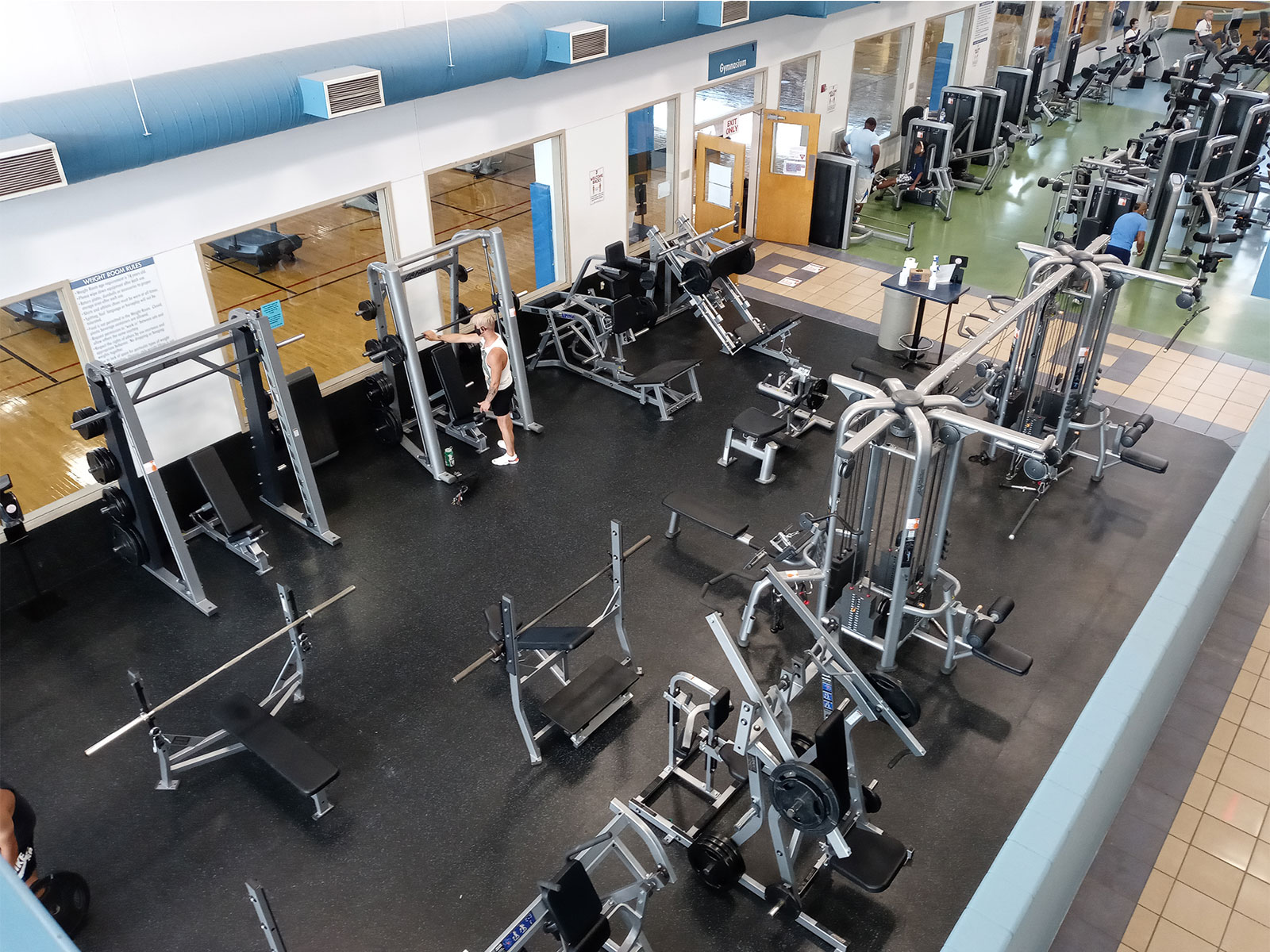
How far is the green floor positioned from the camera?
9.84m

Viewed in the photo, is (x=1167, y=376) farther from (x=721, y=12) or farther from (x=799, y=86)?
(x=799, y=86)

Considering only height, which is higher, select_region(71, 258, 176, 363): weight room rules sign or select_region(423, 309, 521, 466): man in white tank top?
select_region(71, 258, 176, 363): weight room rules sign

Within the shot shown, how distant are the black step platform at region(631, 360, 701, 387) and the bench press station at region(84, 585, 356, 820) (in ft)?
12.4

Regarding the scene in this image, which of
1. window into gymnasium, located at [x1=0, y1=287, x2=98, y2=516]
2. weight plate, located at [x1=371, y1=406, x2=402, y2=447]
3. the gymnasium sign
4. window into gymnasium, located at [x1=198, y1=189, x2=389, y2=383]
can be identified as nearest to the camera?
window into gymnasium, located at [x1=0, y1=287, x2=98, y2=516]

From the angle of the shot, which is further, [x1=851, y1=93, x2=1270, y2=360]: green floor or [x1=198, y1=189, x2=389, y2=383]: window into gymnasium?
[x1=851, y1=93, x2=1270, y2=360]: green floor

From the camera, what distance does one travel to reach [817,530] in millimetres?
5750

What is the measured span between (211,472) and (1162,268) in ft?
34.4

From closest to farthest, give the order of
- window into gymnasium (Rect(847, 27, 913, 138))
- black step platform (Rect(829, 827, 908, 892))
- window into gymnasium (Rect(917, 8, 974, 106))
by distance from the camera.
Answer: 1. black step platform (Rect(829, 827, 908, 892))
2. window into gymnasium (Rect(847, 27, 913, 138))
3. window into gymnasium (Rect(917, 8, 974, 106))

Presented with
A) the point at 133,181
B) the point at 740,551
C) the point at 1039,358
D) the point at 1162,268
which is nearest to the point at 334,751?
the point at 740,551

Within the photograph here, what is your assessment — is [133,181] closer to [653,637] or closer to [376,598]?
[376,598]

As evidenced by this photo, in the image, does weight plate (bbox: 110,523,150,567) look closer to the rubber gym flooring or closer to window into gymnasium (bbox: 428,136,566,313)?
the rubber gym flooring

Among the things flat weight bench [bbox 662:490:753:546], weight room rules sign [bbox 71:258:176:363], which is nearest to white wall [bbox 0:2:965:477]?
weight room rules sign [bbox 71:258:176:363]

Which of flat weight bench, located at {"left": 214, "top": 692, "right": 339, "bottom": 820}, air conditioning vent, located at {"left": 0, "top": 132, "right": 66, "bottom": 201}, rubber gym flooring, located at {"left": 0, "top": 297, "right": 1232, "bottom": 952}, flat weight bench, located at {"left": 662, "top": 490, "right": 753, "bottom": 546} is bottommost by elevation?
rubber gym flooring, located at {"left": 0, "top": 297, "right": 1232, "bottom": 952}

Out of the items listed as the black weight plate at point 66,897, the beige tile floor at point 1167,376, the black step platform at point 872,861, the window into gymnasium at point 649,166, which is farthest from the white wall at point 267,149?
the black step platform at point 872,861
